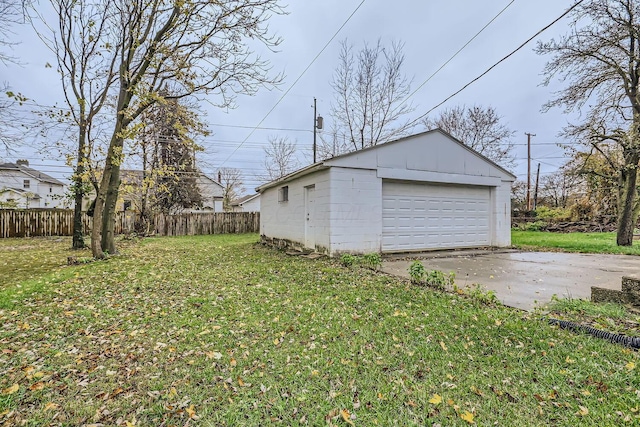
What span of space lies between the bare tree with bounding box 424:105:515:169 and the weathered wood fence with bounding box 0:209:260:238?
14078 mm

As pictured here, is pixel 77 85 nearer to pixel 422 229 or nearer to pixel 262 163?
pixel 422 229

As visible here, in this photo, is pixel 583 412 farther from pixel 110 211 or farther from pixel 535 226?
pixel 535 226

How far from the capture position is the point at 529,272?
18.6ft

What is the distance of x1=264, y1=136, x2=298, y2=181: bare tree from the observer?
25.0 metres

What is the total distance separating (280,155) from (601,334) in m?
24.3

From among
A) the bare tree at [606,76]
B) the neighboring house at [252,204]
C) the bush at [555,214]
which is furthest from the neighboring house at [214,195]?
the bush at [555,214]

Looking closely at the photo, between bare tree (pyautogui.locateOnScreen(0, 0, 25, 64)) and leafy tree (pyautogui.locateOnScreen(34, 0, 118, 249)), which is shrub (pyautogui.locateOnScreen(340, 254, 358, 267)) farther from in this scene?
bare tree (pyautogui.locateOnScreen(0, 0, 25, 64))

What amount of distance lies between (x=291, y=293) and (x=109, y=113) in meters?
9.59

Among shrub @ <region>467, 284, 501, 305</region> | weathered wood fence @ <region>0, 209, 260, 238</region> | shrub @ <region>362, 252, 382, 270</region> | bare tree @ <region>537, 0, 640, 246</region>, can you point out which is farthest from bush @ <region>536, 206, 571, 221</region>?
shrub @ <region>467, 284, 501, 305</region>

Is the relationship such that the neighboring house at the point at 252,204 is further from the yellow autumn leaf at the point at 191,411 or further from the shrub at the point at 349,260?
the yellow autumn leaf at the point at 191,411

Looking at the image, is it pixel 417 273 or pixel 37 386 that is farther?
pixel 417 273

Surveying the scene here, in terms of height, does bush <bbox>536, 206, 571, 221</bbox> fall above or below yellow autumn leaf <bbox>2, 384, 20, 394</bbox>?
above

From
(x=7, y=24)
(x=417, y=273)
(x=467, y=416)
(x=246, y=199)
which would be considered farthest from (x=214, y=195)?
(x=467, y=416)

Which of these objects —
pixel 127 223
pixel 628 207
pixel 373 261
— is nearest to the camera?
pixel 373 261
